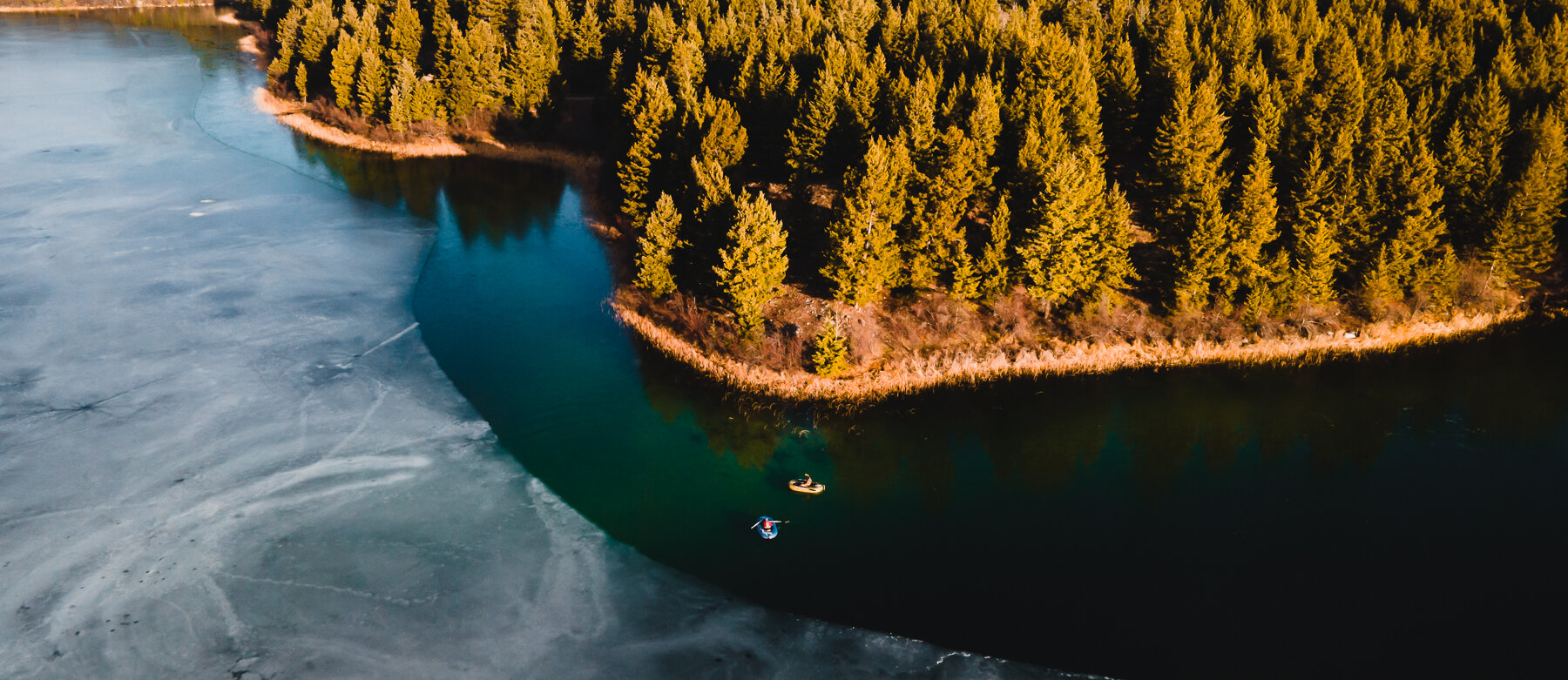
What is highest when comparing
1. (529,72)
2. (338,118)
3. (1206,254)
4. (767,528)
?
(529,72)

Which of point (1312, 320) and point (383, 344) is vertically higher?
point (1312, 320)

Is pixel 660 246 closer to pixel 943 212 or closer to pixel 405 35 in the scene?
pixel 943 212

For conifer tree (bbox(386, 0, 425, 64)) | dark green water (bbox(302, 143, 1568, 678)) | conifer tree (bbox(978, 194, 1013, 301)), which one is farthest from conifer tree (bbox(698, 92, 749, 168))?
conifer tree (bbox(386, 0, 425, 64))

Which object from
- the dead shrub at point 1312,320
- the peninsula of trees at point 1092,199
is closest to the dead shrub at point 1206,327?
the peninsula of trees at point 1092,199

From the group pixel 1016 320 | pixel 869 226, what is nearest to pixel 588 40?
→ pixel 869 226

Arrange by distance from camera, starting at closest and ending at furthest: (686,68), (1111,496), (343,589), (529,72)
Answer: (343,589)
(1111,496)
(686,68)
(529,72)

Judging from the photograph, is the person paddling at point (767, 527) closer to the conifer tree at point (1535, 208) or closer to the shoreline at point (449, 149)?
the conifer tree at point (1535, 208)

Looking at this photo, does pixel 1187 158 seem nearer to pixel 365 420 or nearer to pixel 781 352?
pixel 781 352

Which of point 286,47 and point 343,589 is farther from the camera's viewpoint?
point 286,47

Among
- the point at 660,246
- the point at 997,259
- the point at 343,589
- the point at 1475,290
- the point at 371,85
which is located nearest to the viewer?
the point at 343,589
